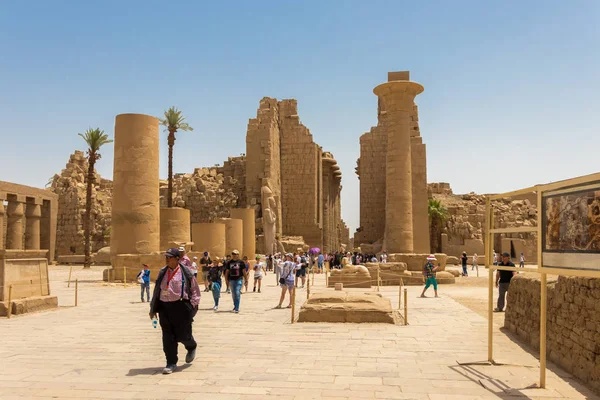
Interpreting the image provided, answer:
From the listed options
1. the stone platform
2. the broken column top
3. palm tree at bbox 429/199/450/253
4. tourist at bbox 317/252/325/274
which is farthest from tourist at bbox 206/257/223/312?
palm tree at bbox 429/199/450/253

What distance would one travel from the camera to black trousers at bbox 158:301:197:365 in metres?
6.39

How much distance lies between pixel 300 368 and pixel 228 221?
21.4m

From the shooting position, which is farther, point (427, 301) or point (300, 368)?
point (427, 301)

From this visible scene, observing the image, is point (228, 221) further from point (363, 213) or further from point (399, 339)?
point (399, 339)

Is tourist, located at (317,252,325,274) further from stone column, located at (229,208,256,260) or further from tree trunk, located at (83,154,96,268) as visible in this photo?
tree trunk, located at (83,154,96,268)

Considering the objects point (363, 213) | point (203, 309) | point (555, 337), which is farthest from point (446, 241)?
point (555, 337)

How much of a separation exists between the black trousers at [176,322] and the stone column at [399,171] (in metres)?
18.1

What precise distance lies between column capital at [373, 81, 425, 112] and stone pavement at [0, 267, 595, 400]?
14251 millimetres

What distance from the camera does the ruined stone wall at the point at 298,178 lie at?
125ft

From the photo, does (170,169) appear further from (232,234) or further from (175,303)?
(175,303)

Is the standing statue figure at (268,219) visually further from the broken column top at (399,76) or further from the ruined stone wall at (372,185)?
the broken column top at (399,76)

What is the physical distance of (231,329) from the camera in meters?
9.37

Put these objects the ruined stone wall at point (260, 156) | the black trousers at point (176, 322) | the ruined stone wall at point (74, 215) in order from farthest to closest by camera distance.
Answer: the ruined stone wall at point (74, 215) → the ruined stone wall at point (260, 156) → the black trousers at point (176, 322)

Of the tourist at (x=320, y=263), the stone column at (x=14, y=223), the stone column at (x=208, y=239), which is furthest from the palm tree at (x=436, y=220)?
the stone column at (x=14, y=223)
